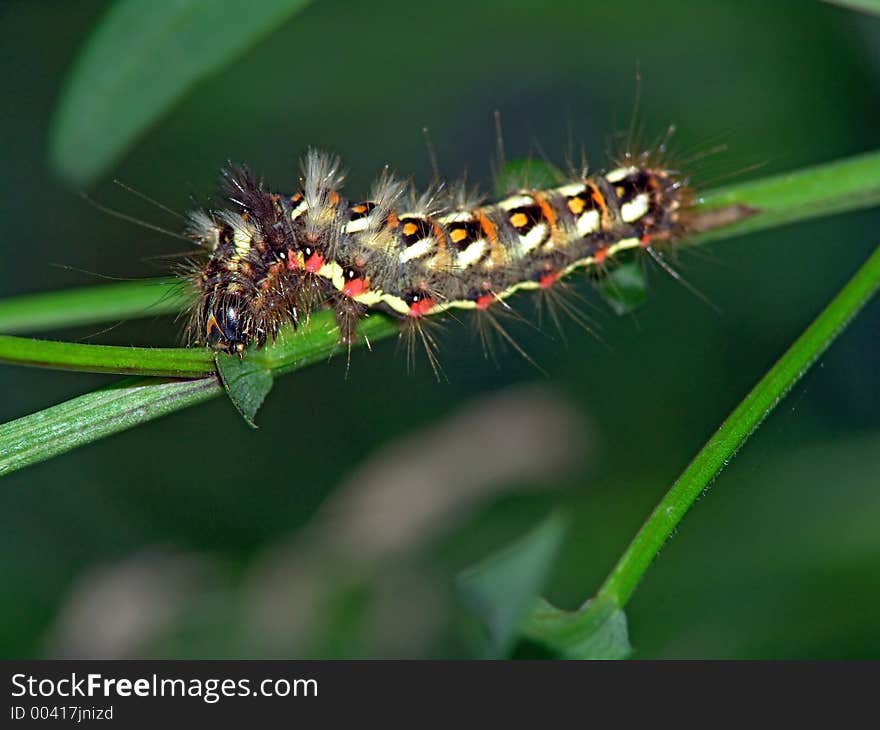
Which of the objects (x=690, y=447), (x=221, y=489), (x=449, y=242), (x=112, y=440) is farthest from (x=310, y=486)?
(x=449, y=242)

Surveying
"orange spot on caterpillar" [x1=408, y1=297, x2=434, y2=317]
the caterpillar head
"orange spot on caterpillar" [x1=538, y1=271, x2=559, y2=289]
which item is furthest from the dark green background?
the caterpillar head

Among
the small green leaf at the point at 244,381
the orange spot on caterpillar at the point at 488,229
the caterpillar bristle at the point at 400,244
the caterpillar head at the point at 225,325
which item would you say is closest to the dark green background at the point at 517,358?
the caterpillar bristle at the point at 400,244

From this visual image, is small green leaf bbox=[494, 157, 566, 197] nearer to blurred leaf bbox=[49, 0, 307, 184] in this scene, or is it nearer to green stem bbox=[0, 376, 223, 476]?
blurred leaf bbox=[49, 0, 307, 184]

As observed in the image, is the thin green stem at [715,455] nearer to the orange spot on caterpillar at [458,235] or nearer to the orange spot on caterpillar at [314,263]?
the orange spot on caterpillar at [458,235]

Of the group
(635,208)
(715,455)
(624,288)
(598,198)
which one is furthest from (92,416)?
(635,208)

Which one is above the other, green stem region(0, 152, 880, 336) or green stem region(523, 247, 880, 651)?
green stem region(0, 152, 880, 336)

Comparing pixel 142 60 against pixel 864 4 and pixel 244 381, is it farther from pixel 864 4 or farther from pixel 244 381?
pixel 864 4

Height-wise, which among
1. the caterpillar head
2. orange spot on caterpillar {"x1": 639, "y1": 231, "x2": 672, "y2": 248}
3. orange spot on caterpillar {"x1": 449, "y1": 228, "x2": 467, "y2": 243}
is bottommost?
the caterpillar head
